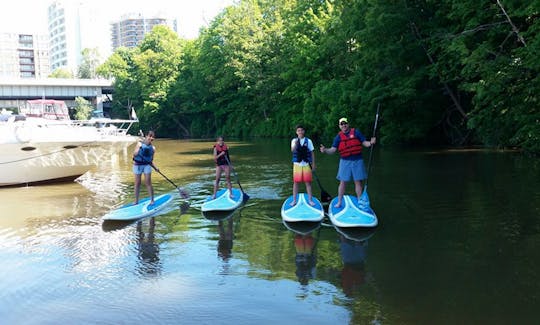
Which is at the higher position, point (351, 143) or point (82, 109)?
point (82, 109)

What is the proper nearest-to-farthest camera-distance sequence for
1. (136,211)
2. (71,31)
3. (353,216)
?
(353,216)
(136,211)
(71,31)

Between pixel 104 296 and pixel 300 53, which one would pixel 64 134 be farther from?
pixel 300 53

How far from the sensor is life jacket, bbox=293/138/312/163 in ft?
33.9

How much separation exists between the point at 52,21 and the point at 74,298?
199187 millimetres

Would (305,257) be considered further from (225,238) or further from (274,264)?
(225,238)

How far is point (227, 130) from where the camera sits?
213 feet

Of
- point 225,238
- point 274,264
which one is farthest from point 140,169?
point 274,264

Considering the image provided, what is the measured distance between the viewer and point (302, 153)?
1038 centimetres

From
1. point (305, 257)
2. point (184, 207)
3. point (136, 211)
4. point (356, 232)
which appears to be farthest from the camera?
point (184, 207)

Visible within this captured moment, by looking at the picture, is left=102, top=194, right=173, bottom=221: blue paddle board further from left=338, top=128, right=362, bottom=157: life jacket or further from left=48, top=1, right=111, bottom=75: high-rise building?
left=48, top=1, right=111, bottom=75: high-rise building

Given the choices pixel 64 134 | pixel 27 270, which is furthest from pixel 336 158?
pixel 27 270

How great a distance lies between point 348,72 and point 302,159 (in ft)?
108

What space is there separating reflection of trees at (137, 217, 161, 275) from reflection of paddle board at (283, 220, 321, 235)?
2638 mm

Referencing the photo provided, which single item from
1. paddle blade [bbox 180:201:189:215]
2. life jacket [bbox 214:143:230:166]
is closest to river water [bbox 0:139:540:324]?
paddle blade [bbox 180:201:189:215]
